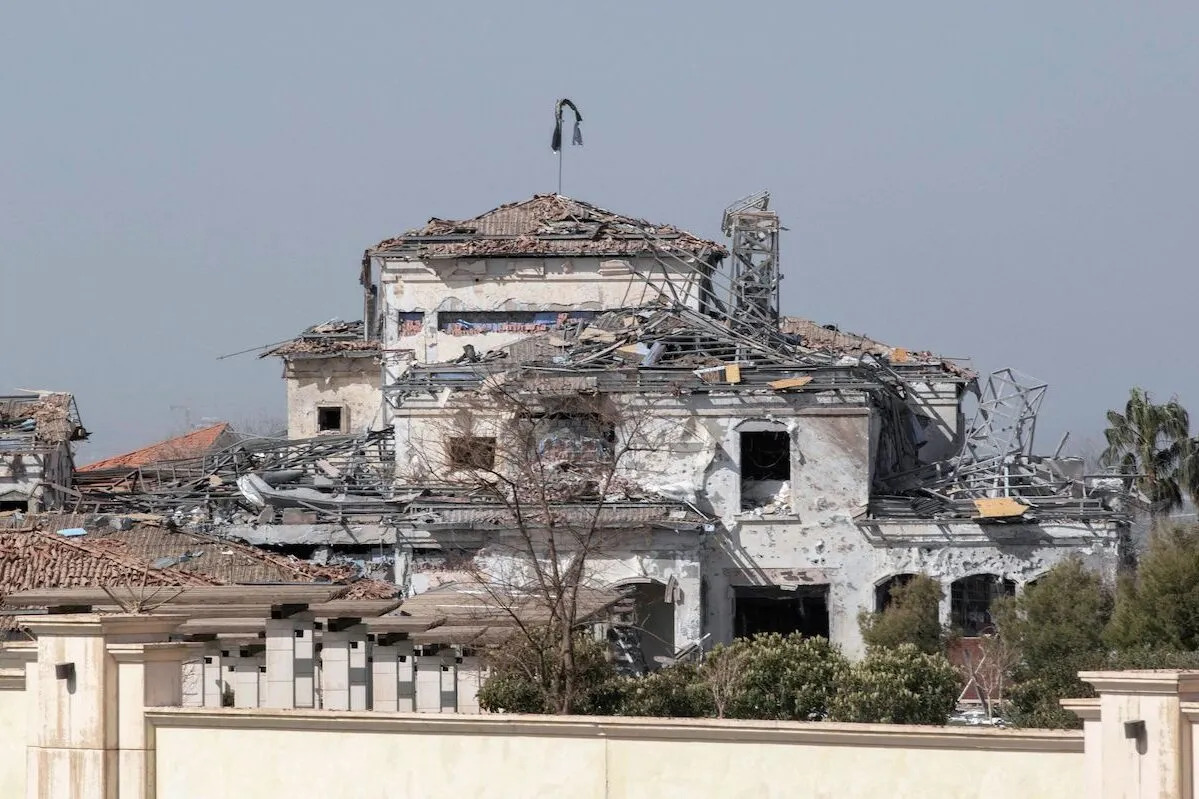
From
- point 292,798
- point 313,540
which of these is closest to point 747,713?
point 292,798

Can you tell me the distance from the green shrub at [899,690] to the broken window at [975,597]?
1107cm

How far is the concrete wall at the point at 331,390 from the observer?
5709 cm

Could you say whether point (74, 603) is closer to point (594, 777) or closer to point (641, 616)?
point (594, 777)

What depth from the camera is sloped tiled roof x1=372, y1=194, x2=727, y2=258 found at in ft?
170

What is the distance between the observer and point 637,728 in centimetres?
1759

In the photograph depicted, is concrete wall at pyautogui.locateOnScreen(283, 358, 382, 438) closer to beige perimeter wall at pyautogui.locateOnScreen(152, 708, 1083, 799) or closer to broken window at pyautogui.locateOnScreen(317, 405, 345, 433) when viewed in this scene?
broken window at pyautogui.locateOnScreen(317, 405, 345, 433)

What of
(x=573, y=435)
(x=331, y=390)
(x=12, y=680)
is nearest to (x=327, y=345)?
(x=331, y=390)

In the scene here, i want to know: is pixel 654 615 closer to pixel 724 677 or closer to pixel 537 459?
pixel 537 459

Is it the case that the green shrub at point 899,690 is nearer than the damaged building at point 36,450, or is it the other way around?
the green shrub at point 899,690

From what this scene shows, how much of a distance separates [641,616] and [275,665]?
63.2 ft

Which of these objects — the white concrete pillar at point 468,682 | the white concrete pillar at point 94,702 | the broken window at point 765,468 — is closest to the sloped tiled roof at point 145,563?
the white concrete pillar at point 468,682

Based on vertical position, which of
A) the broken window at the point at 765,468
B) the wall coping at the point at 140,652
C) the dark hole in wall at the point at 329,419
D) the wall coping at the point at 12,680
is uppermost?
the dark hole in wall at the point at 329,419

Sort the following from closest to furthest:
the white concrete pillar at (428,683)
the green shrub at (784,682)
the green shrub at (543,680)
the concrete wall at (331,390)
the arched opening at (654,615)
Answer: the green shrub at (543,680) < the white concrete pillar at (428,683) < the green shrub at (784,682) < the arched opening at (654,615) < the concrete wall at (331,390)

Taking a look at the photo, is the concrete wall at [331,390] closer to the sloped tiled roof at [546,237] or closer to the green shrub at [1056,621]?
the sloped tiled roof at [546,237]
